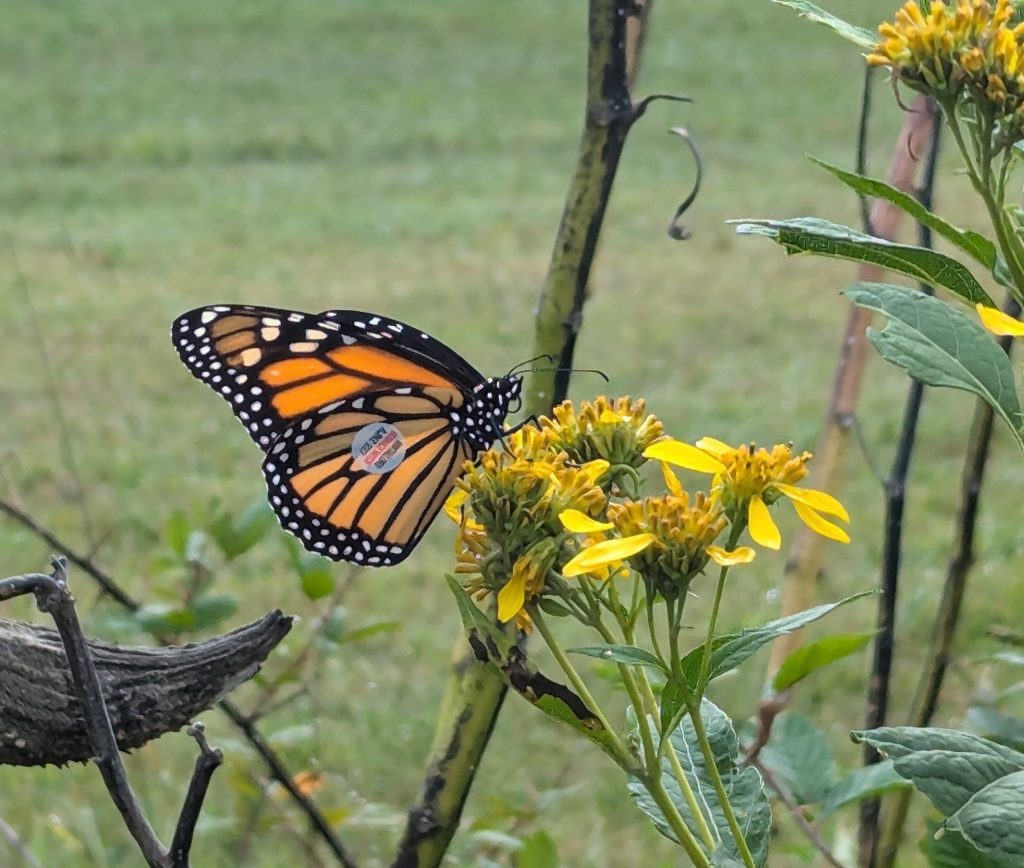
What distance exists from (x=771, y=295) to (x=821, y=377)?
97 cm

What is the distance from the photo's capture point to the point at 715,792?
67 cm

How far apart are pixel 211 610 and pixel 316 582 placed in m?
0.09

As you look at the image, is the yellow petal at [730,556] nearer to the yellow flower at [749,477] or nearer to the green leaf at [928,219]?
the yellow flower at [749,477]

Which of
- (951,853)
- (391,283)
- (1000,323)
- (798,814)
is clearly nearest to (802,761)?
(798,814)

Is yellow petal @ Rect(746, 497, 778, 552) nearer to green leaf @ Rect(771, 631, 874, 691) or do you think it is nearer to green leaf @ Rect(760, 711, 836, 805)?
green leaf @ Rect(771, 631, 874, 691)

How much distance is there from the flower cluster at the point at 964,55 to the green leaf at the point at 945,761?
28 centimetres

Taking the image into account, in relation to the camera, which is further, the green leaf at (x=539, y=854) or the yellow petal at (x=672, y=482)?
the green leaf at (x=539, y=854)

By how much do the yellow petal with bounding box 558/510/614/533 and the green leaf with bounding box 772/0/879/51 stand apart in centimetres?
29

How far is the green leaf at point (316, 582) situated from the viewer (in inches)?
46.2

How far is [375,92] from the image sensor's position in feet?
30.8

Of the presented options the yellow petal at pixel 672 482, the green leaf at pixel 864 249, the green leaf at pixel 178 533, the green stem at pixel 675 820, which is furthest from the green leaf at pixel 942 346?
the green leaf at pixel 178 533

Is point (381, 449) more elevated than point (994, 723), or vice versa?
point (381, 449)

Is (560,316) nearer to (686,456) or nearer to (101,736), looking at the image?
(686,456)

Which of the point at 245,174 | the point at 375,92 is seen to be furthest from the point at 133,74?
the point at 245,174
